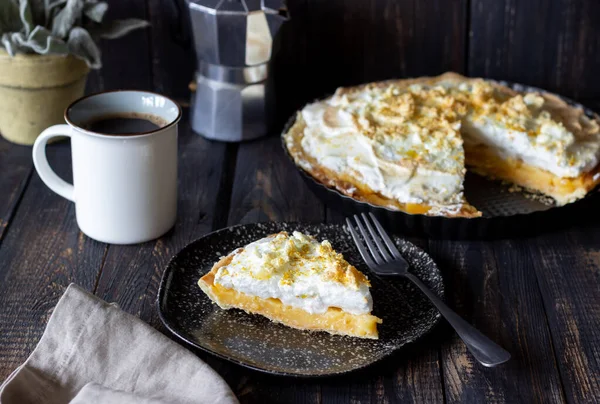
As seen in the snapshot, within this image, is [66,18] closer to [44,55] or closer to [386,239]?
[44,55]

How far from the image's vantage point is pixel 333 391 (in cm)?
134

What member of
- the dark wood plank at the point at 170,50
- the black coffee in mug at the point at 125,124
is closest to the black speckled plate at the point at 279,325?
the black coffee in mug at the point at 125,124

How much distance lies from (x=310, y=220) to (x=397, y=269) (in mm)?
383

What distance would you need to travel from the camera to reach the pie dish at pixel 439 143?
1.87 m

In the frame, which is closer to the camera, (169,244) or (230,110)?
(169,244)

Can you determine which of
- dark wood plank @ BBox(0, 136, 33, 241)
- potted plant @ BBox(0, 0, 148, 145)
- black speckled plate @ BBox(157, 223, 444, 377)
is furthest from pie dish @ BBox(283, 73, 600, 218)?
dark wood plank @ BBox(0, 136, 33, 241)

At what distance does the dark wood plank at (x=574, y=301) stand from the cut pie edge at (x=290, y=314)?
1.20 ft

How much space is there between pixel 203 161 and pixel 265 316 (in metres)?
0.82

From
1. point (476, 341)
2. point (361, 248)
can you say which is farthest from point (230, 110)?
point (476, 341)

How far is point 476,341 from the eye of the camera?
4.49 ft

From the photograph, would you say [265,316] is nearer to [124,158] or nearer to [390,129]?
[124,158]

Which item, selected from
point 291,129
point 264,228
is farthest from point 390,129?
point 264,228

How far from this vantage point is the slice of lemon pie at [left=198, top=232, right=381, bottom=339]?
140 centimetres

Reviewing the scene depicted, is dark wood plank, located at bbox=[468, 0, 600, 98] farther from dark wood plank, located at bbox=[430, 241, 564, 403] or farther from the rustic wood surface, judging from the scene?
dark wood plank, located at bbox=[430, 241, 564, 403]
